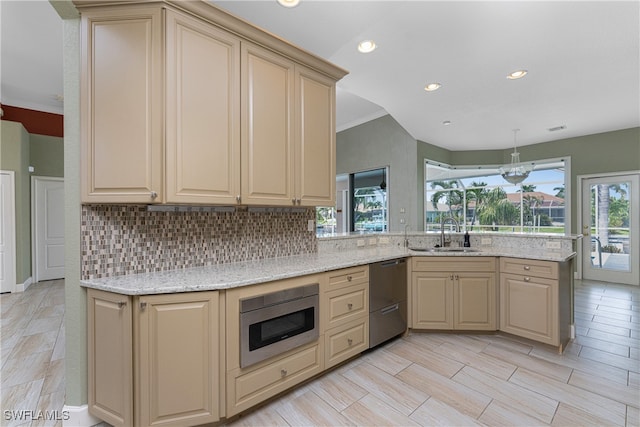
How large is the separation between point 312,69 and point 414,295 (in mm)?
2337

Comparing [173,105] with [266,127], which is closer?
[173,105]

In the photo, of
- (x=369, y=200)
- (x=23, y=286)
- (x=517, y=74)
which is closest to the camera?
(x=517, y=74)

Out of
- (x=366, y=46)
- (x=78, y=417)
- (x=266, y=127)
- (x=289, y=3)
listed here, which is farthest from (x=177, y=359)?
(x=366, y=46)

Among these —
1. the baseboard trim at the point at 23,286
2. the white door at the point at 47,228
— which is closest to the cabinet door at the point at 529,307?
the baseboard trim at the point at 23,286

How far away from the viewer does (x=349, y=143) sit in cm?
714

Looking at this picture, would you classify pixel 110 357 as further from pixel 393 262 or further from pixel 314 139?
pixel 393 262

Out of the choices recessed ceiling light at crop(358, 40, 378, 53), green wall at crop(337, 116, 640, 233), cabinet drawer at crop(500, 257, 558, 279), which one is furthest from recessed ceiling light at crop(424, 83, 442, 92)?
green wall at crop(337, 116, 640, 233)

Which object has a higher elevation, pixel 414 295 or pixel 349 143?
pixel 349 143

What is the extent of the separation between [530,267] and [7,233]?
721cm

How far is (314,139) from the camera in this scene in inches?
99.1

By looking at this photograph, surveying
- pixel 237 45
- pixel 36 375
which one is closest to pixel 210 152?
pixel 237 45

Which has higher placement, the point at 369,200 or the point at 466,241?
the point at 369,200

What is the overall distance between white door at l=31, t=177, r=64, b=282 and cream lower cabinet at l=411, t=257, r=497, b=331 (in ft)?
20.7

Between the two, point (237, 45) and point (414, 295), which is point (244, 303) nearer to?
point (237, 45)
